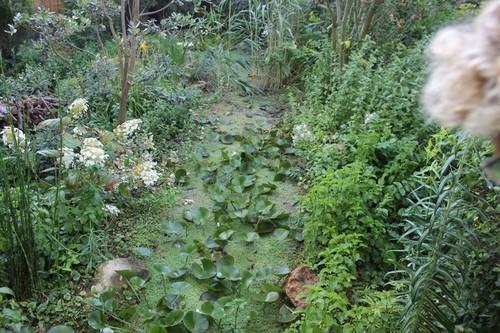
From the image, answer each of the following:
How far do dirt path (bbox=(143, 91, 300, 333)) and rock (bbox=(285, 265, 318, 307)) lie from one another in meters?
0.08

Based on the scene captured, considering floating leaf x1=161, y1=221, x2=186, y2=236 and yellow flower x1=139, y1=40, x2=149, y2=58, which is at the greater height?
yellow flower x1=139, y1=40, x2=149, y2=58

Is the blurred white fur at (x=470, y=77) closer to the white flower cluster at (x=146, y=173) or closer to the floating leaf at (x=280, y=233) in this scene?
the floating leaf at (x=280, y=233)

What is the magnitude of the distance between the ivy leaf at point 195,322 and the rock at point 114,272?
0.47 metres

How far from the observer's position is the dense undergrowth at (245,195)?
1869mm

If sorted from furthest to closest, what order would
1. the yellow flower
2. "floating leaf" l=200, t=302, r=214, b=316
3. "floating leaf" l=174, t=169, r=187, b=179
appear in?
the yellow flower → "floating leaf" l=174, t=169, r=187, b=179 → "floating leaf" l=200, t=302, r=214, b=316

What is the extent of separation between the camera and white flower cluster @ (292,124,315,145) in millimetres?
3732

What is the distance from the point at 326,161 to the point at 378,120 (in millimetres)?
404

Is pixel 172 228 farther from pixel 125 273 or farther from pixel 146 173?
pixel 125 273

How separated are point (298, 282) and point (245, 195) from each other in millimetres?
1016

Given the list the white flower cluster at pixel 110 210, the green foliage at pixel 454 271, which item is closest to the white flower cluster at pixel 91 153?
the white flower cluster at pixel 110 210

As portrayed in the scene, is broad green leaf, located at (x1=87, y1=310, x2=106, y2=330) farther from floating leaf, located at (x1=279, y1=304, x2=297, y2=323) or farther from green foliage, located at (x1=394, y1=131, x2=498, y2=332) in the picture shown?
green foliage, located at (x1=394, y1=131, x2=498, y2=332)

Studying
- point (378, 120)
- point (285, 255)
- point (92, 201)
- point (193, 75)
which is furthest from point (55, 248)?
point (193, 75)

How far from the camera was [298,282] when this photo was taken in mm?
2504

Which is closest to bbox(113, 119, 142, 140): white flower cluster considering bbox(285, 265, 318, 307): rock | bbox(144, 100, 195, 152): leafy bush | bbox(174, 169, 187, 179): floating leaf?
bbox(174, 169, 187, 179): floating leaf
